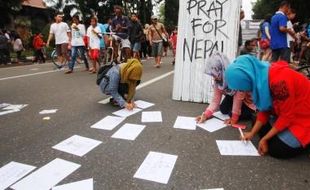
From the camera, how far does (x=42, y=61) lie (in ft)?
60.1

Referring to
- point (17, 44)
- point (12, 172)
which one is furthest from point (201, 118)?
point (17, 44)

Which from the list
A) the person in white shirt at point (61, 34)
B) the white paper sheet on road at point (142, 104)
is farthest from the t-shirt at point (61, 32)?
the white paper sheet on road at point (142, 104)

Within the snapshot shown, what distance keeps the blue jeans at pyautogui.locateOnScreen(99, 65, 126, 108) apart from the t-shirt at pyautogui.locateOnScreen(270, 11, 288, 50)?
118 inches

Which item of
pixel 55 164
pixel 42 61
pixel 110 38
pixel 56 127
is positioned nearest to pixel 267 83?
pixel 55 164

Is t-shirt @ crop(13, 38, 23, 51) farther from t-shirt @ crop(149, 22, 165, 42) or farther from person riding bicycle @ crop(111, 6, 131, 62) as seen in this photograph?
person riding bicycle @ crop(111, 6, 131, 62)

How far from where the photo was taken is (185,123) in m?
4.69

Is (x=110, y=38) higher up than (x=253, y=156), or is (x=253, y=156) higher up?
(x=110, y=38)

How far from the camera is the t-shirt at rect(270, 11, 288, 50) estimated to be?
6.57 metres

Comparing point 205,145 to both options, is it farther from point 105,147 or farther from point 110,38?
point 110,38

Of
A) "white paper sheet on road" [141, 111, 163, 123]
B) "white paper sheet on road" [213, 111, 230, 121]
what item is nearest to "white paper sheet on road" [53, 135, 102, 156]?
"white paper sheet on road" [141, 111, 163, 123]

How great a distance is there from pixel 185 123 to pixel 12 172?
7.04 ft

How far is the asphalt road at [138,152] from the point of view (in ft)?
10.1

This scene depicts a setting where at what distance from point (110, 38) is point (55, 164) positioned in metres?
8.14

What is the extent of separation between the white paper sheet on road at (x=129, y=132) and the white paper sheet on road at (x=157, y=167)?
0.59m
